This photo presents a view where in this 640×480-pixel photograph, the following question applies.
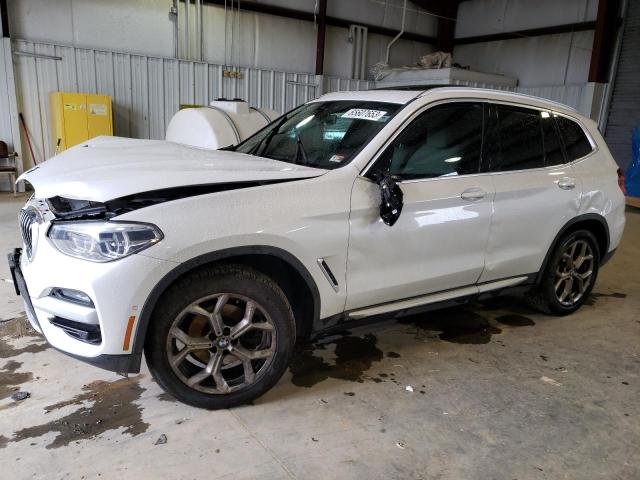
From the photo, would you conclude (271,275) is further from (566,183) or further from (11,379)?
(566,183)

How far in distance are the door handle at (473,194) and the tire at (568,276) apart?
101cm

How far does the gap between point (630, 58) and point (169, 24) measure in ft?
32.7

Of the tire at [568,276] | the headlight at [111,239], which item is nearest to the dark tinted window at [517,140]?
the tire at [568,276]

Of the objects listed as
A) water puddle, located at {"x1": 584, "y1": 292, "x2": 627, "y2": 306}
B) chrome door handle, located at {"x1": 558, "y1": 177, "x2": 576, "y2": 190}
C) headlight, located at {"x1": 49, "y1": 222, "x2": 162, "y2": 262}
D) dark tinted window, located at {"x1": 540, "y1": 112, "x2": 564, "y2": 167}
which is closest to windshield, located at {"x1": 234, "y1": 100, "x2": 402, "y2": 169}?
headlight, located at {"x1": 49, "y1": 222, "x2": 162, "y2": 262}

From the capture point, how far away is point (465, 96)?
10.1 feet

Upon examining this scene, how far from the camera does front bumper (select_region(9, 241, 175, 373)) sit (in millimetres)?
2041

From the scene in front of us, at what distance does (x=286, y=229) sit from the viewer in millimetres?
2355

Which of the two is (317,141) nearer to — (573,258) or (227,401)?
(227,401)

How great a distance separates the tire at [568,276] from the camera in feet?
12.1

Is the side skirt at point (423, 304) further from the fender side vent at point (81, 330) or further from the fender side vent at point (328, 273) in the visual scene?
the fender side vent at point (81, 330)

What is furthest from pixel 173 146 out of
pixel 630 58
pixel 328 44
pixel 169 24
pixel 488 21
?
pixel 488 21

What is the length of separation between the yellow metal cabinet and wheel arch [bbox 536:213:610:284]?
27.0 feet

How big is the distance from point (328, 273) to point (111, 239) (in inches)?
40.6

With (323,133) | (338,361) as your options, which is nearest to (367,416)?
(338,361)
